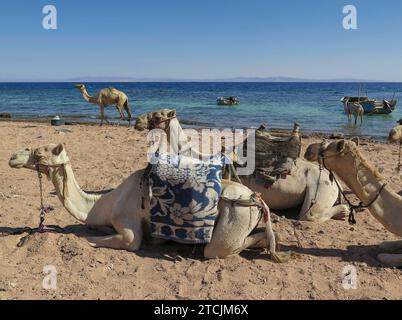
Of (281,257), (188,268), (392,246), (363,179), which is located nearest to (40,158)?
(188,268)

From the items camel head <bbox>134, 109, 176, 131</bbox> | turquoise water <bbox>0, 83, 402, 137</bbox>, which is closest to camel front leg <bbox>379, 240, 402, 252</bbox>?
camel head <bbox>134, 109, 176, 131</bbox>

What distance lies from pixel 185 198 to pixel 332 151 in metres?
1.47

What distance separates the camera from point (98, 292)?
3.80 metres

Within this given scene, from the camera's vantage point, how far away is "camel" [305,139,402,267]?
4293 mm

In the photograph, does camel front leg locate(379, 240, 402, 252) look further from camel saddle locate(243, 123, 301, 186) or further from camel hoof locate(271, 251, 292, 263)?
camel saddle locate(243, 123, 301, 186)

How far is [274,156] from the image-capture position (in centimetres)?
579

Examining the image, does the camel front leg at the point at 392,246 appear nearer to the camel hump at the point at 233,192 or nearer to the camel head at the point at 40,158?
the camel hump at the point at 233,192

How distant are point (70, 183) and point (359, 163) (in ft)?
9.44

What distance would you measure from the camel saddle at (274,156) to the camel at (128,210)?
50.7 inches

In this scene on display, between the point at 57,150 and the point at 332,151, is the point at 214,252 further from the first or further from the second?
the point at 57,150

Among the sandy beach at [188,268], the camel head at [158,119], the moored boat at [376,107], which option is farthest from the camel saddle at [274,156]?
the moored boat at [376,107]

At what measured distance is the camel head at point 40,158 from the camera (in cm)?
436
